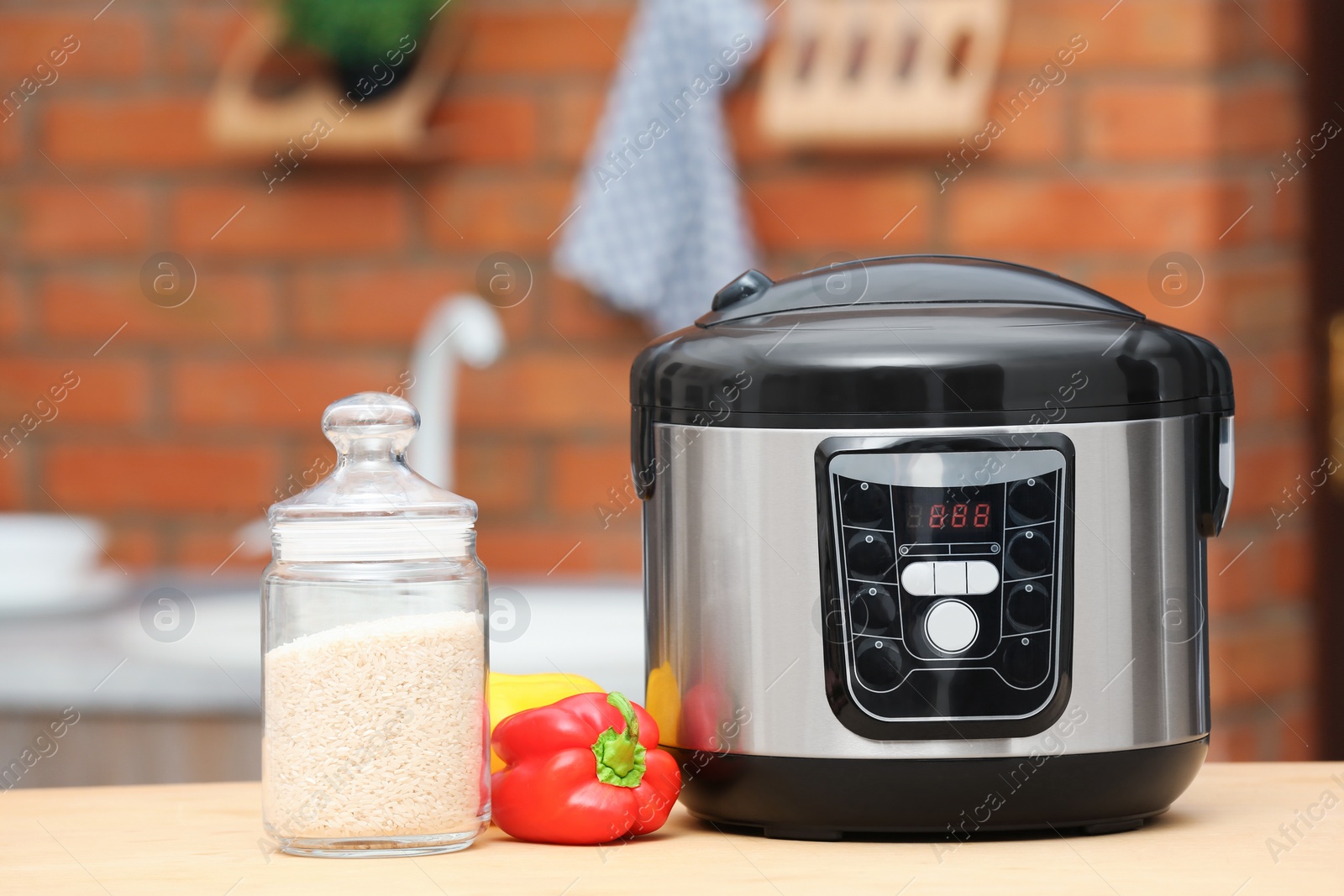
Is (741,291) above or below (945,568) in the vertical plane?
above

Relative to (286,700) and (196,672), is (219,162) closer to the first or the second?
(196,672)

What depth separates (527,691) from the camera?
796mm

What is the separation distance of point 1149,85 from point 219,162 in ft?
3.48

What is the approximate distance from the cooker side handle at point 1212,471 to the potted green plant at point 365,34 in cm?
121

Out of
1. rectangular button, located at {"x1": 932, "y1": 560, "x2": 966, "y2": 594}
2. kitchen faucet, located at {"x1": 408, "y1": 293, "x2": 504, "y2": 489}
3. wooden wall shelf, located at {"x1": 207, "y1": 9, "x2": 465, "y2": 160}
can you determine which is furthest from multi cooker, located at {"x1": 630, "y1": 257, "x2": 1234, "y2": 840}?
wooden wall shelf, located at {"x1": 207, "y1": 9, "x2": 465, "y2": 160}

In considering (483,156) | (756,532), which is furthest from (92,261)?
(756,532)

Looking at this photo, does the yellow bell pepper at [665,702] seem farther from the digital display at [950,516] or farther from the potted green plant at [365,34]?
the potted green plant at [365,34]

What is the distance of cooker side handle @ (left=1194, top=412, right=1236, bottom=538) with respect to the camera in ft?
2.27

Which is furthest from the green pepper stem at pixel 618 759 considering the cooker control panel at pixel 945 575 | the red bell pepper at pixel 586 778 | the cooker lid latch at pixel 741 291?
the cooker lid latch at pixel 741 291

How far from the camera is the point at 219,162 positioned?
1796mm

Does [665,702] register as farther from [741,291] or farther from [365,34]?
[365,34]

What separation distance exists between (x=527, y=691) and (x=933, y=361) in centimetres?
29

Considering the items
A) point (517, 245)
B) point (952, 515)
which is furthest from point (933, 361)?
point (517, 245)

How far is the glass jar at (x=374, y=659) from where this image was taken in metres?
0.64
